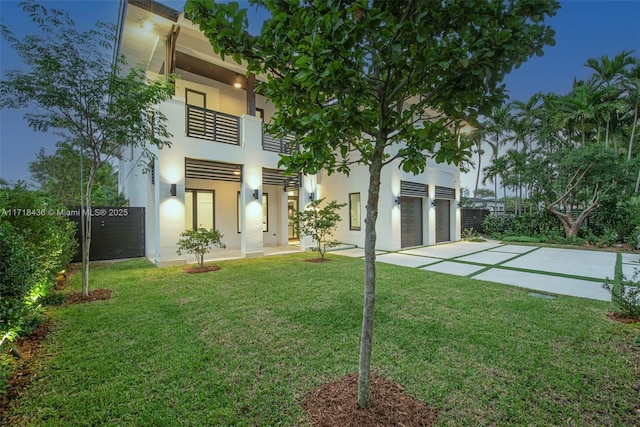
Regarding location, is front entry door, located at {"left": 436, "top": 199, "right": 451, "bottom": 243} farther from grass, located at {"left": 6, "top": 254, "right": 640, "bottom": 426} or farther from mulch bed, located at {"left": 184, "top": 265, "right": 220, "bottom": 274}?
mulch bed, located at {"left": 184, "top": 265, "right": 220, "bottom": 274}

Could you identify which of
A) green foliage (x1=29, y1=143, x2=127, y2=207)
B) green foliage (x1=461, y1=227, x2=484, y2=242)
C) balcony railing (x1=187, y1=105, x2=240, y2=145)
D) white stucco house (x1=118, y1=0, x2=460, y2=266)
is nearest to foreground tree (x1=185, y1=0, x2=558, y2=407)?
white stucco house (x1=118, y1=0, x2=460, y2=266)

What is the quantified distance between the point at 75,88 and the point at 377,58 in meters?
5.80

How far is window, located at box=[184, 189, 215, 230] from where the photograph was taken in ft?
34.4

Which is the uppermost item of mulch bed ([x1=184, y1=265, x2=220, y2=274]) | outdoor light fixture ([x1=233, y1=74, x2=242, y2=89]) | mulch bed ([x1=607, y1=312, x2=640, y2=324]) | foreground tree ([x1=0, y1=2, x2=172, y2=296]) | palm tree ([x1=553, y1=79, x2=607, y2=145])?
palm tree ([x1=553, y1=79, x2=607, y2=145])

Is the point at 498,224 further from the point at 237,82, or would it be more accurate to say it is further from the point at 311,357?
the point at 311,357

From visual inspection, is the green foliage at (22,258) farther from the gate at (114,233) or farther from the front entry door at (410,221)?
the front entry door at (410,221)

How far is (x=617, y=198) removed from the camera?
12898 millimetres

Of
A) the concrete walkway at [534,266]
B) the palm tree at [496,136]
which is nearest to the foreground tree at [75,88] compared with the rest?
the concrete walkway at [534,266]

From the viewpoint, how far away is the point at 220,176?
941 centimetres

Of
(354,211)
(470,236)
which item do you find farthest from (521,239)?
(354,211)

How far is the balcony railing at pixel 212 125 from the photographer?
29.5 ft

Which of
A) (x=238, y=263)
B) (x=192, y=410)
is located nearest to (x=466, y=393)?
(x=192, y=410)

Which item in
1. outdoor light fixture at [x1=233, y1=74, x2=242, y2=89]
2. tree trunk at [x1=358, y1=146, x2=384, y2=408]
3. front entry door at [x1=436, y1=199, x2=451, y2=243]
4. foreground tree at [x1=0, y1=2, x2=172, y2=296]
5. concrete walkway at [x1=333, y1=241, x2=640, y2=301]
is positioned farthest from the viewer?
front entry door at [x1=436, y1=199, x2=451, y2=243]

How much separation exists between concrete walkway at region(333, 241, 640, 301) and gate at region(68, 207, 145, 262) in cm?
741
